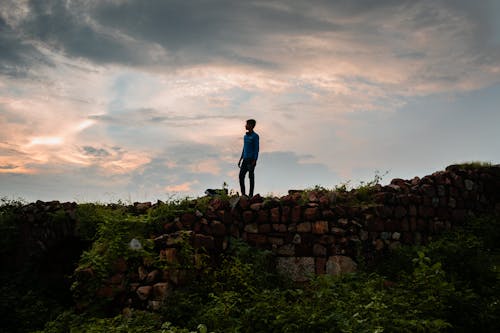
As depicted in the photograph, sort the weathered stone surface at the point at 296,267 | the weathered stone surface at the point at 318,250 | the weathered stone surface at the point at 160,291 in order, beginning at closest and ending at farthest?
the weathered stone surface at the point at 160,291 → the weathered stone surface at the point at 296,267 → the weathered stone surface at the point at 318,250

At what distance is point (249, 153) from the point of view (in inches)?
483

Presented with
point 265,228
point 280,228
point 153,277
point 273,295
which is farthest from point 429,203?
point 153,277

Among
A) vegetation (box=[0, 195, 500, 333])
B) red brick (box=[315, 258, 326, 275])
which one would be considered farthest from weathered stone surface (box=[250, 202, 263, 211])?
red brick (box=[315, 258, 326, 275])

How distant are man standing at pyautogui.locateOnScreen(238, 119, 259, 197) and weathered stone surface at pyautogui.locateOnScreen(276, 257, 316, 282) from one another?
2.64 metres

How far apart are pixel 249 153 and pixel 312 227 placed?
2.87m

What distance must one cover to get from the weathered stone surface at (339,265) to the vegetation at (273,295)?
0.39 m

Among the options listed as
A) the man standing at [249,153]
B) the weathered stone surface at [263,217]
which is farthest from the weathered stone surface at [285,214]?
the man standing at [249,153]

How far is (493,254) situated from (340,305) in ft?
17.7

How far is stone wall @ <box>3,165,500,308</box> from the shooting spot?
880 cm

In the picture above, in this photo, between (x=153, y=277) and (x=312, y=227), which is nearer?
(x=153, y=277)

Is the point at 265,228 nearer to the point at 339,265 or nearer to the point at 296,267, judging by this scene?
the point at 296,267

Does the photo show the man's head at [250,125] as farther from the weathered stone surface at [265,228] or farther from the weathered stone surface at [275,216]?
the weathered stone surface at [265,228]

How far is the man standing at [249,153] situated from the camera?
12.3 metres

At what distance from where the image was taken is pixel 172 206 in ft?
32.7
